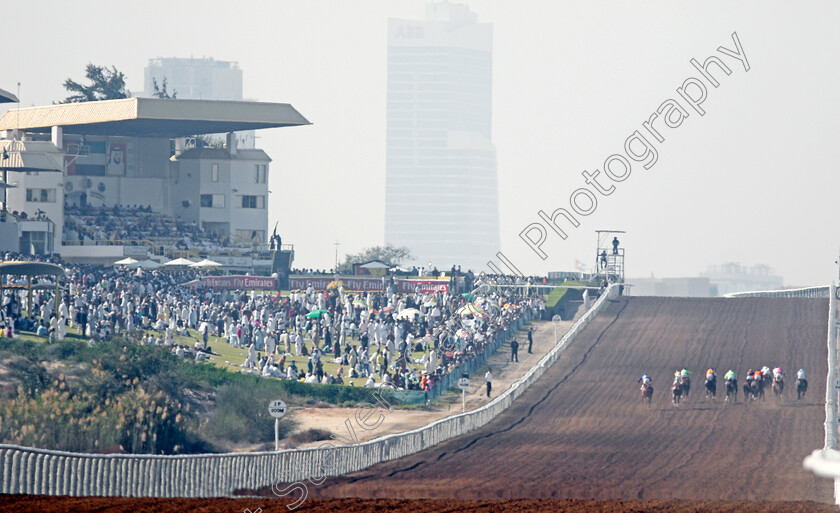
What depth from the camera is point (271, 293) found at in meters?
65.3

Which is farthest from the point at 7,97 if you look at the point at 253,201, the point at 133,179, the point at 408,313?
the point at 408,313

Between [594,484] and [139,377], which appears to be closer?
[594,484]

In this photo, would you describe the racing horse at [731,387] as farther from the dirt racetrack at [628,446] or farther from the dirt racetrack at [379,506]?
the dirt racetrack at [379,506]

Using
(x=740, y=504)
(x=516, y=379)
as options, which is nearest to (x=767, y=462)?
(x=740, y=504)

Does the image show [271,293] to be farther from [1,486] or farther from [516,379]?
[1,486]

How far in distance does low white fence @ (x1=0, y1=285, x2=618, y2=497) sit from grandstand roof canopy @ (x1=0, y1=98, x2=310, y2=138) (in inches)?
1961

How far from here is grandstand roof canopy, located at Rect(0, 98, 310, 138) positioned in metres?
75.5

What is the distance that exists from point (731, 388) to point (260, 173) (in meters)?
50.0

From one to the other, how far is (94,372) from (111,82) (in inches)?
3484

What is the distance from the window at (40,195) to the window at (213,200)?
1312 centimetres

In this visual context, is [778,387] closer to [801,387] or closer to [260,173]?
[801,387]

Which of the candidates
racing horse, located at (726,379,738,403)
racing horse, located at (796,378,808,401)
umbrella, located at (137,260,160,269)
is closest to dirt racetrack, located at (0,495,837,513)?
racing horse, located at (726,379,738,403)

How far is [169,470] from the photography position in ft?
73.8

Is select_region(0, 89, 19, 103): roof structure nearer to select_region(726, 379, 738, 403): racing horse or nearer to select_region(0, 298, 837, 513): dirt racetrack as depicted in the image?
select_region(0, 298, 837, 513): dirt racetrack
